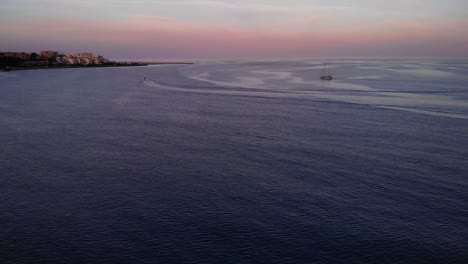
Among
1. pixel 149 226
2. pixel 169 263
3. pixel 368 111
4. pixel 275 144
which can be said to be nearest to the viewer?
pixel 169 263

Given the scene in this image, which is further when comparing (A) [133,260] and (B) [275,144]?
(B) [275,144]

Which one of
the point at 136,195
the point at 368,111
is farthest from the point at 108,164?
the point at 368,111

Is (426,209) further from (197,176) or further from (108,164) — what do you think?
(108,164)

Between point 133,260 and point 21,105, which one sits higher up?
point 21,105

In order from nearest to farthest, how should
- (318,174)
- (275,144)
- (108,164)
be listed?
1. (318,174)
2. (108,164)
3. (275,144)

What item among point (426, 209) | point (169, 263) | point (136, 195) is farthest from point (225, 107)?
point (169, 263)

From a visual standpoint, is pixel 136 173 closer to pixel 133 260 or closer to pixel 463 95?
pixel 133 260
